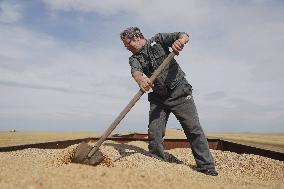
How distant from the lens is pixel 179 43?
4.59 meters

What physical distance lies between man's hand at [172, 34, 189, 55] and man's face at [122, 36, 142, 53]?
50 cm

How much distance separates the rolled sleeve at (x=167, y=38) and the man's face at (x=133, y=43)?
0.74ft

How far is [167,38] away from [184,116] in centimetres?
97

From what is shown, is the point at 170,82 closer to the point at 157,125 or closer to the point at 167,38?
the point at 167,38

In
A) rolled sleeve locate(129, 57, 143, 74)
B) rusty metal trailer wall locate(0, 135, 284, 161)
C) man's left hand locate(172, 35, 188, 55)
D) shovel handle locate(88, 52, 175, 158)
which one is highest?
man's left hand locate(172, 35, 188, 55)

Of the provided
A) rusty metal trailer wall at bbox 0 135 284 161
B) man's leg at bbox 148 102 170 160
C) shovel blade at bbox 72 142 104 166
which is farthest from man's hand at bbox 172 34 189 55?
rusty metal trailer wall at bbox 0 135 284 161

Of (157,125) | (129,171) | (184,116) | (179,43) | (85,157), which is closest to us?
(129,171)

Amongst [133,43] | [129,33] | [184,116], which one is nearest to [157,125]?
[184,116]

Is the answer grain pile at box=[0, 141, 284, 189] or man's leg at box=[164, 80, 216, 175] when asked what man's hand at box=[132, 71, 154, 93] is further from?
grain pile at box=[0, 141, 284, 189]

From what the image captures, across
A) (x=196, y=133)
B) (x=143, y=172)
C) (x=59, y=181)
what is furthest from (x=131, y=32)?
(x=59, y=181)

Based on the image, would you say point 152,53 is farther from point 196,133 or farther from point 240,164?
point 240,164

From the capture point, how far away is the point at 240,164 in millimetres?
5586

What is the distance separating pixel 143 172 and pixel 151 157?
1.57 metres

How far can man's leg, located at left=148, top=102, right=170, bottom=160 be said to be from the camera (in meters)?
5.18
